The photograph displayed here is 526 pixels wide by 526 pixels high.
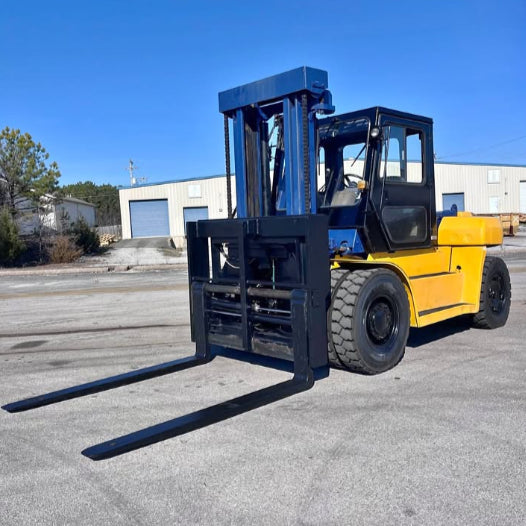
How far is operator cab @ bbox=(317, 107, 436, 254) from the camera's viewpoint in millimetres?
6094

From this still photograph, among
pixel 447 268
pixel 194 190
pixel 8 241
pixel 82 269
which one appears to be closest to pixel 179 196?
pixel 194 190

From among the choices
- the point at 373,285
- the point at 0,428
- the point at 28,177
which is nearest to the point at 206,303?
the point at 373,285

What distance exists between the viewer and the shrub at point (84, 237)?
1168 inches

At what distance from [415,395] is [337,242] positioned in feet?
6.37

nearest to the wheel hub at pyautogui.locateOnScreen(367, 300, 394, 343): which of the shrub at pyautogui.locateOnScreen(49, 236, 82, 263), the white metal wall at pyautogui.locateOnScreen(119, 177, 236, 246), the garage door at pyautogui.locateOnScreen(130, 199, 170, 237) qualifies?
the shrub at pyautogui.locateOnScreen(49, 236, 82, 263)

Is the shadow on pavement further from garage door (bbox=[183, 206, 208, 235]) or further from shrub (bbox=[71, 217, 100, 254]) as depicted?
garage door (bbox=[183, 206, 208, 235])

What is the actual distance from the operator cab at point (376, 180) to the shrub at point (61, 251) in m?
22.7

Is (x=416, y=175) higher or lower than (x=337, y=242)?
higher

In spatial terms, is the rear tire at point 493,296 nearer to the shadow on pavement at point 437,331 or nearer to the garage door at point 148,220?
the shadow on pavement at point 437,331

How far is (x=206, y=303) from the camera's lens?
6.29m

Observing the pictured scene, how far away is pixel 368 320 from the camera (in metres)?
5.81

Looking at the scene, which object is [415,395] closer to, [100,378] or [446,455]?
[446,455]

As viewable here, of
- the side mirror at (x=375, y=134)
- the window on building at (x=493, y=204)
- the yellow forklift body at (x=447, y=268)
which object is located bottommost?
the yellow forklift body at (x=447, y=268)

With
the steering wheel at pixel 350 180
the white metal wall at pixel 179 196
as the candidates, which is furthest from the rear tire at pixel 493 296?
the white metal wall at pixel 179 196
